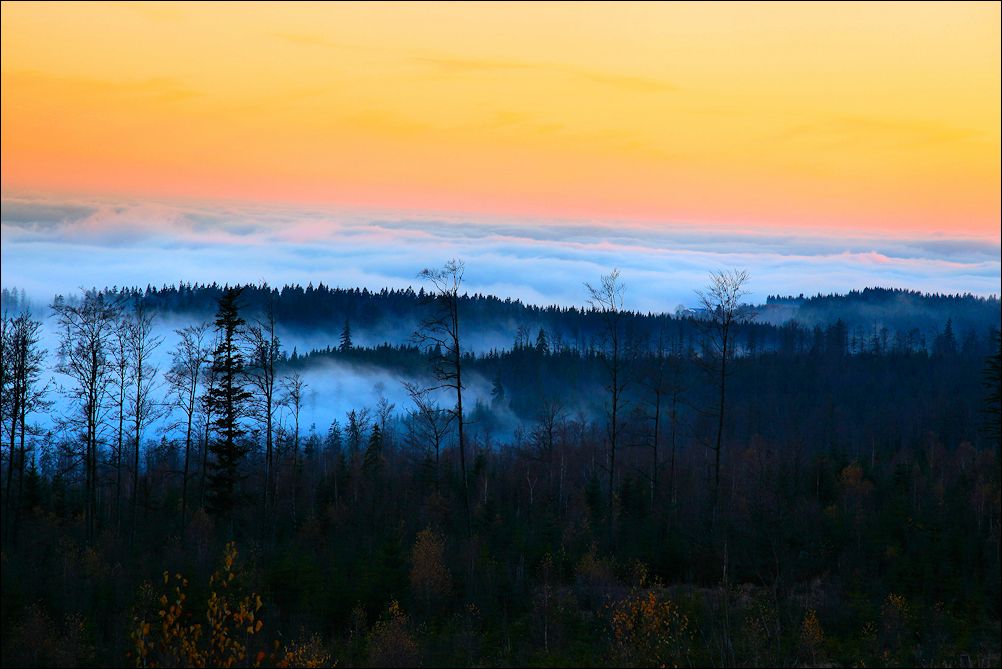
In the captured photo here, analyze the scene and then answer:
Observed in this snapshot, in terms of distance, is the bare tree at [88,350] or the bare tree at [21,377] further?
the bare tree at [21,377]

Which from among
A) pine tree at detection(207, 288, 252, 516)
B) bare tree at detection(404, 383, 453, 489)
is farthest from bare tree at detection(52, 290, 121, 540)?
bare tree at detection(404, 383, 453, 489)

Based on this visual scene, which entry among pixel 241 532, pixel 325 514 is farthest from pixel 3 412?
pixel 325 514

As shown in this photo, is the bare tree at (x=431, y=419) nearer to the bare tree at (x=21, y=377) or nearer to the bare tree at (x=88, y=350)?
the bare tree at (x=88, y=350)

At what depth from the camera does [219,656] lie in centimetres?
2212

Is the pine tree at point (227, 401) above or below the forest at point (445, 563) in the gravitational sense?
above

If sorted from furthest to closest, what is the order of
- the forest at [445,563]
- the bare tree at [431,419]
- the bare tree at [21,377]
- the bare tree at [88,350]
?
the bare tree at [21,377] → the bare tree at [88,350] → the bare tree at [431,419] → the forest at [445,563]

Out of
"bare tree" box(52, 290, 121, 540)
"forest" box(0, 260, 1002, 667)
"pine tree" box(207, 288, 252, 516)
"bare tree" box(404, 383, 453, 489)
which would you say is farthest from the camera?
"pine tree" box(207, 288, 252, 516)

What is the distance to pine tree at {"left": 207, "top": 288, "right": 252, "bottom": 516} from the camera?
4122 centimetres

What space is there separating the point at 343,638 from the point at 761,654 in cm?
1308

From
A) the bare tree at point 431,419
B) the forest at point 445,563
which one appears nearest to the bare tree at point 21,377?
the forest at point 445,563

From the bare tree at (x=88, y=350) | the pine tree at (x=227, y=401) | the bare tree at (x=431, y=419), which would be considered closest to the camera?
the bare tree at (x=431, y=419)

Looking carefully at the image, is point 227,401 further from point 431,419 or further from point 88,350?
point 431,419

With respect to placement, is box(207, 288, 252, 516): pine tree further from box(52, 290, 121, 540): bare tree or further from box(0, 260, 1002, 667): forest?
box(52, 290, 121, 540): bare tree

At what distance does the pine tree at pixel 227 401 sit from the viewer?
41219 millimetres
